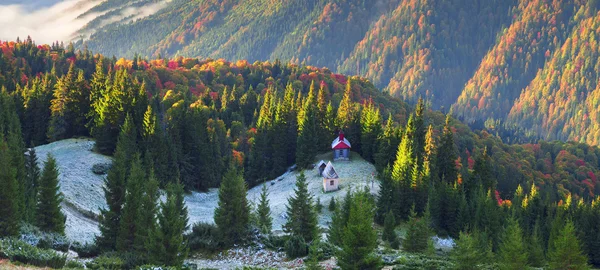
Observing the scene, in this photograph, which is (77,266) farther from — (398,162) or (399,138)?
(399,138)

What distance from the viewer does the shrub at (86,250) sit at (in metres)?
54.4

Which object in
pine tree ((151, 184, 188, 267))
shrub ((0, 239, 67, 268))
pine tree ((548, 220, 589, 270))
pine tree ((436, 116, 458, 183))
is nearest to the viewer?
shrub ((0, 239, 67, 268))

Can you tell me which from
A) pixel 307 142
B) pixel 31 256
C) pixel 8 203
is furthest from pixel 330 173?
pixel 31 256

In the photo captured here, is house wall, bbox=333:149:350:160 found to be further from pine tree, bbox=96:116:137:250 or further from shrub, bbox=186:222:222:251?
pine tree, bbox=96:116:137:250

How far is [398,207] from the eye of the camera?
300 feet

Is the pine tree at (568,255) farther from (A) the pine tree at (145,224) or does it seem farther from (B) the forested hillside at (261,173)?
(A) the pine tree at (145,224)

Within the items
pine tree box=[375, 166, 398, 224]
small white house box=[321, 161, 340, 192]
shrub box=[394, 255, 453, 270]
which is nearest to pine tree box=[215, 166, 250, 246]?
shrub box=[394, 255, 453, 270]

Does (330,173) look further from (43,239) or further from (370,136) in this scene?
(43,239)

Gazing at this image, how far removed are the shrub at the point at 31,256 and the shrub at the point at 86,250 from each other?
37.0ft

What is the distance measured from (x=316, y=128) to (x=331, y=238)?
58.3 meters

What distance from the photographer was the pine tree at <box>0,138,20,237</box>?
50.1m

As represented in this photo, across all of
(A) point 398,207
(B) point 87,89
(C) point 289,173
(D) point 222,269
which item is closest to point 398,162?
(A) point 398,207

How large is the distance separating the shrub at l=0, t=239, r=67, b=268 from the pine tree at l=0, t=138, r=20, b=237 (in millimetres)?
7223

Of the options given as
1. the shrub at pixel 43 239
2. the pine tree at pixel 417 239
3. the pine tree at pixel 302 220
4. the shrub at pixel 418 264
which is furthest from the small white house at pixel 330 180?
the shrub at pixel 43 239
